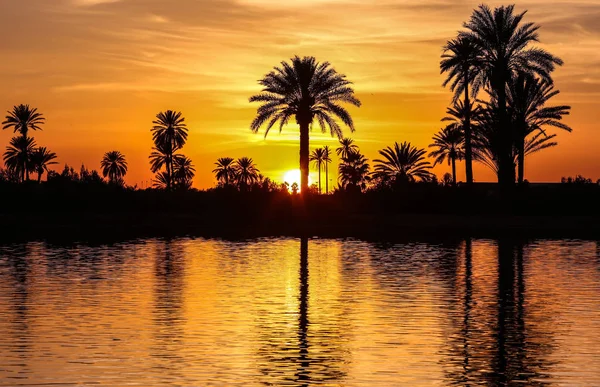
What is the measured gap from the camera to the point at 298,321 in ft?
60.5

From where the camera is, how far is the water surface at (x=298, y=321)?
13312 millimetres

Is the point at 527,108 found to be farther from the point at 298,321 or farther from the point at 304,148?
the point at 298,321

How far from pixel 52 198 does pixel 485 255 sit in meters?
42.4

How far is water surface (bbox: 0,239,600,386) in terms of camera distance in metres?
13.3

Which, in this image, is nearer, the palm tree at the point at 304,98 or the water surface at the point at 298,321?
the water surface at the point at 298,321

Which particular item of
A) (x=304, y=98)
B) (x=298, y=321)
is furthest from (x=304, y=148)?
(x=298, y=321)

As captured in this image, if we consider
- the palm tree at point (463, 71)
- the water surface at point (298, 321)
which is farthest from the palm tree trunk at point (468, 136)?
the water surface at point (298, 321)

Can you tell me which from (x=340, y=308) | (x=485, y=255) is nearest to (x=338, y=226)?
(x=485, y=255)

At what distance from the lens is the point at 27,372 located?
1305cm

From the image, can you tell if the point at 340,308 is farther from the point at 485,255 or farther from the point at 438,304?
the point at 485,255

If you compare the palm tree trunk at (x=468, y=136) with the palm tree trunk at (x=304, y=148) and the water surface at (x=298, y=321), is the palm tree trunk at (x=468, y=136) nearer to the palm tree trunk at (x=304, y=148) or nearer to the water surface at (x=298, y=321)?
the palm tree trunk at (x=304, y=148)

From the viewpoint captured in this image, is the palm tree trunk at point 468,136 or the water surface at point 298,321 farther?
the palm tree trunk at point 468,136

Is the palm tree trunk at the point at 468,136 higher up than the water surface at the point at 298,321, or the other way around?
the palm tree trunk at the point at 468,136

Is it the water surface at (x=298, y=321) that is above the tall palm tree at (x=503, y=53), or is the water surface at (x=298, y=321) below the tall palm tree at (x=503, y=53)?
below
